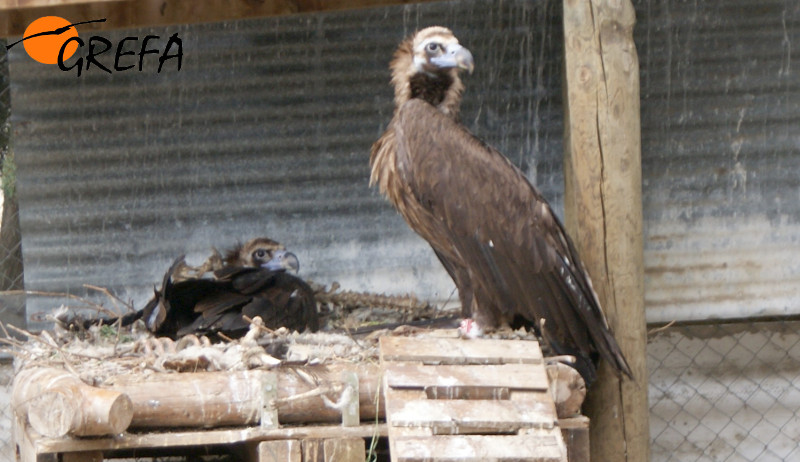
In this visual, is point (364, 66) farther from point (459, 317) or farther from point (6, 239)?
point (6, 239)

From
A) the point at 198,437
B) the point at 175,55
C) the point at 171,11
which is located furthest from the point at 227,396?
the point at 175,55

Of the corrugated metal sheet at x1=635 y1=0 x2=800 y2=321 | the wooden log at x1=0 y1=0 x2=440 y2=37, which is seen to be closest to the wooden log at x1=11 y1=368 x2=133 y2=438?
the wooden log at x1=0 y1=0 x2=440 y2=37

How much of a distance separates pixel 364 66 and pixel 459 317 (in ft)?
5.12

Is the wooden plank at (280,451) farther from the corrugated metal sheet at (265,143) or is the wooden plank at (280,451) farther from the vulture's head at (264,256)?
the corrugated metal sheet at (265,143)

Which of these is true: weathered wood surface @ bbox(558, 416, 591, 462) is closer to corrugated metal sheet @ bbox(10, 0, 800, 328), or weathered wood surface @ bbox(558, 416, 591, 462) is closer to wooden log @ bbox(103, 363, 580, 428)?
wooden log @ bbox(103, 363, 580, 428)

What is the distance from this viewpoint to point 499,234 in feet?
13.2

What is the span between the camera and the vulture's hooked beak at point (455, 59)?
4285 millimetres

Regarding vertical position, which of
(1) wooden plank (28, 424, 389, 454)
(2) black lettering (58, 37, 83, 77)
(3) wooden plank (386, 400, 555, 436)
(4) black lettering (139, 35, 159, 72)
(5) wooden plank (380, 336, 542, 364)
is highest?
(4) black lettering (139, 35, 159, 72)

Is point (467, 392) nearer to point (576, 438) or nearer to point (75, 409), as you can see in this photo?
point (576, 438)

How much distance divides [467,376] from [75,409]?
1.25 meters

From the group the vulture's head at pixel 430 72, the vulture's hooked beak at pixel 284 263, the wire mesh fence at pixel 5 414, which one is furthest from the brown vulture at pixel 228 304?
the vulture's head at pixel 430 72

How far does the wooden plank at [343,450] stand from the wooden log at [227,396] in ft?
0.45

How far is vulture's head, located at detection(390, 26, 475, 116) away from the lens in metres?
4.43

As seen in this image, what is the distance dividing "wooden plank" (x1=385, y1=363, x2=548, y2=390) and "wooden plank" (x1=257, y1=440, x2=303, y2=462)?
0.37 m
